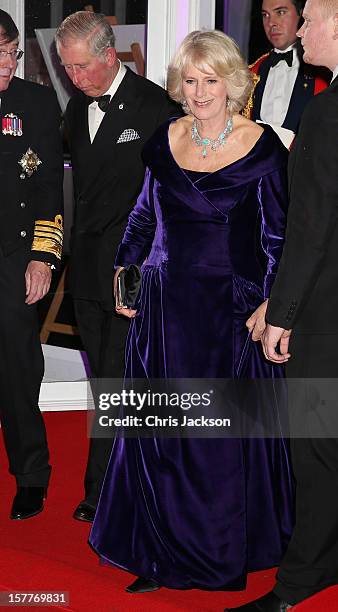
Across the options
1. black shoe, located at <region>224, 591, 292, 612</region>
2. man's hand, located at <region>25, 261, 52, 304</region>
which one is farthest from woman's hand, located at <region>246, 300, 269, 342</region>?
man's hand, located at <region>25, 261, 52, 304</region>

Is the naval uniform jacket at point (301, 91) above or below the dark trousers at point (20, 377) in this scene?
above

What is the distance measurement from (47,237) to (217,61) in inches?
39.7

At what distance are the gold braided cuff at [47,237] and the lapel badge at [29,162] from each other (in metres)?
0.19

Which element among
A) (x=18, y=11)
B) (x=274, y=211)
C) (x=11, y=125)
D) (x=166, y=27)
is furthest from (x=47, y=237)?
(x=18, y=11)

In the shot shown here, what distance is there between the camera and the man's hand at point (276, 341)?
101 inches

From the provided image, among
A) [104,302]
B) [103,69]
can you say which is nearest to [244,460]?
[104,302]

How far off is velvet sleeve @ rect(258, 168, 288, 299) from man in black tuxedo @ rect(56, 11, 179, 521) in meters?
0.73

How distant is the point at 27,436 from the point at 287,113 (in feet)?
5.52

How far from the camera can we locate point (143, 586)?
9.61 ft

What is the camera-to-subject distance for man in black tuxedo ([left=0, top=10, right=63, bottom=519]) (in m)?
3.41

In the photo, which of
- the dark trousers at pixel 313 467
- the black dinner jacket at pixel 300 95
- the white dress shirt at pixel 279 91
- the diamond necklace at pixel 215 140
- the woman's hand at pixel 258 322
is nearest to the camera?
the dark trousers at pixel 313 467

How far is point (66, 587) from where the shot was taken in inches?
116

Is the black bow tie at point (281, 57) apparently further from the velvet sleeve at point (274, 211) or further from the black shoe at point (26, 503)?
the black shoe at point (26, 503)

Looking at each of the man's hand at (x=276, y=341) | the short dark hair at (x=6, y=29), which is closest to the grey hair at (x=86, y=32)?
the short dark hair at (x=6, y=29)
